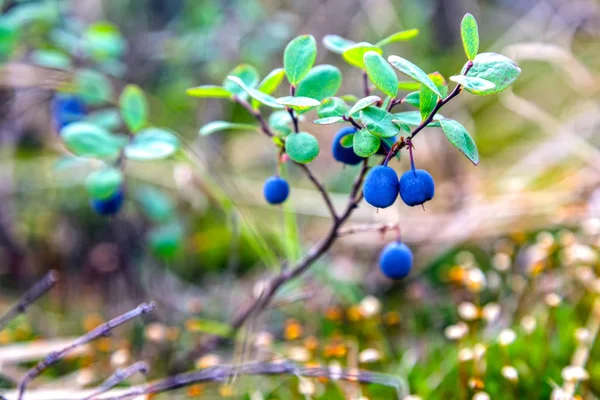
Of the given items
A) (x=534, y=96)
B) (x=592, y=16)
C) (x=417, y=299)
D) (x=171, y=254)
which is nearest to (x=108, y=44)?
(x=171, y=254)

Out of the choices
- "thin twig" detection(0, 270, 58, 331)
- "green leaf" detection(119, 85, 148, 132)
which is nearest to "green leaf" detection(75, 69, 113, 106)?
"green leaf" detection(119, 85, 148, 132)

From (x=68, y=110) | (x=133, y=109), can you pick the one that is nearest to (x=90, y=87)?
(x=68, y=110)

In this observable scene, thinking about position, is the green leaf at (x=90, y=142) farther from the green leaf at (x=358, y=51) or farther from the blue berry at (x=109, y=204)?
the green leaf at (x=358, y=51)

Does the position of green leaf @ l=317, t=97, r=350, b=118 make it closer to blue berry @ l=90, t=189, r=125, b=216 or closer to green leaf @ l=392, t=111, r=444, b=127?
green leaf @ l=392, t=111, r=444, b=127

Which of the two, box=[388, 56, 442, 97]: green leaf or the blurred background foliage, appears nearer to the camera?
box=[388, 56, 442, 97]: green leaf

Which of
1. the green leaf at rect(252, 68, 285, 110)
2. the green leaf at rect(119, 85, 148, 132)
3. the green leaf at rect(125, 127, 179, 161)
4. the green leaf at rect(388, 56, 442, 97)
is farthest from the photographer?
the green leaf at rect(119, 85, 148, 132)

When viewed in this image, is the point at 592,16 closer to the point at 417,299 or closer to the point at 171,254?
the point at 417,299

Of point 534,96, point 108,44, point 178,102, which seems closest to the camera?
point 108,44
